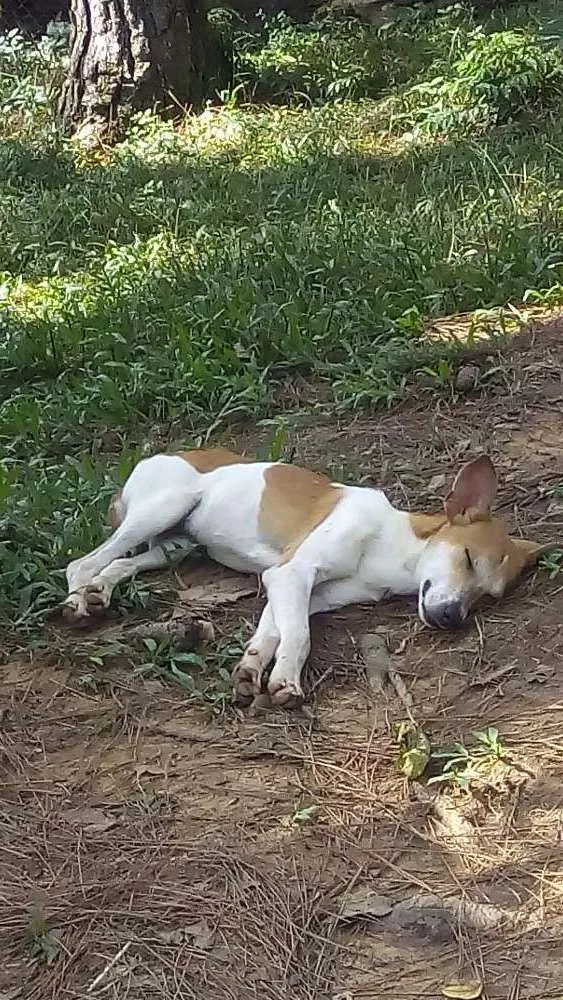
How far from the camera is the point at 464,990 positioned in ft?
9.04

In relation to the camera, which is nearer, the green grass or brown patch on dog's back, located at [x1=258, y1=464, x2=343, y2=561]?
brown patch on dog's back, located at [x1=258, y1=464, x2=343, y2=561]

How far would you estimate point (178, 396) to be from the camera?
6250mm

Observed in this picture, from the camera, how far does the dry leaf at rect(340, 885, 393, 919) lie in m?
3.02

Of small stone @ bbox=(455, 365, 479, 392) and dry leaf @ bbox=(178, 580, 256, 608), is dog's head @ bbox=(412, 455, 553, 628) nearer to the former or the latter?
dry leaf @ bbox=(178, 580, 256, 608)

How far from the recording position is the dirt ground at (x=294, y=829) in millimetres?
2871

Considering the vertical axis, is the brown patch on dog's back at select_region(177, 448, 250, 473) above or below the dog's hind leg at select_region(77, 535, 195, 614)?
above

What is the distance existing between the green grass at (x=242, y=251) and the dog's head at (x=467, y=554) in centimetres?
123

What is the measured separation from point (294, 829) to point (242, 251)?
4795mm

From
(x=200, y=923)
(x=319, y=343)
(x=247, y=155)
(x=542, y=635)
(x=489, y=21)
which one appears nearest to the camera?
(x=200, y=923)

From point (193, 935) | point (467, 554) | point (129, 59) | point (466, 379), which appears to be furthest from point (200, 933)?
point (129, 59)

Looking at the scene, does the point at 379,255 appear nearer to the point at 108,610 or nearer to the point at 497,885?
the point at 108,610

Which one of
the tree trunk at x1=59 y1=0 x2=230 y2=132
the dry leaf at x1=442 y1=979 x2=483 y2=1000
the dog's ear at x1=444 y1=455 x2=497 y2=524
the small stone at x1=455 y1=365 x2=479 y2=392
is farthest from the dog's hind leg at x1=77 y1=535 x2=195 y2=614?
the tree trunk at x1=59 y1=0 x2=230 y2=132

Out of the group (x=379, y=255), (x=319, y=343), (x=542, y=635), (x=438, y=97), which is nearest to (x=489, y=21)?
(x=438, y=97)

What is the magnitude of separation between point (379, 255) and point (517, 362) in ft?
4.43
